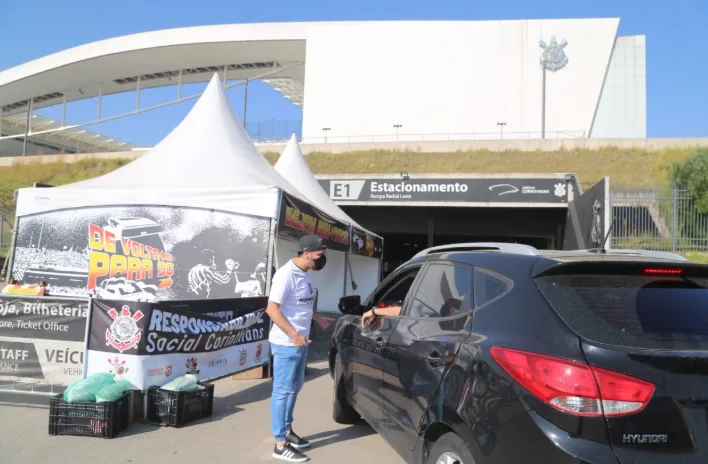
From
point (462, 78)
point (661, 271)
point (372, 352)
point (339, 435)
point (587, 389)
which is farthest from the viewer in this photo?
point (462, 78)

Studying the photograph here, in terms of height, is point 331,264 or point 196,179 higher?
point 196,179

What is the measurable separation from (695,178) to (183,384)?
59.0 ft

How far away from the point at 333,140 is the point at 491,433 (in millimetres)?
42065

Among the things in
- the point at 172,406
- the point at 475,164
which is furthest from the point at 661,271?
the point at 475,164

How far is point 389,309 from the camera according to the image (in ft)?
14.3

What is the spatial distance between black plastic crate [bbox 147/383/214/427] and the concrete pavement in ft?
0.28

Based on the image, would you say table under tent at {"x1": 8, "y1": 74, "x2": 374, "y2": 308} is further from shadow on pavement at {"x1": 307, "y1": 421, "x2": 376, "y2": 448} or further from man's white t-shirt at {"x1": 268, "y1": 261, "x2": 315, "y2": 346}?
man's white t-shirt at {"x1": 268, "y1": 261, "x2": 315, "y2": 346}

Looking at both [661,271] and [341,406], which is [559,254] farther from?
[341,406]

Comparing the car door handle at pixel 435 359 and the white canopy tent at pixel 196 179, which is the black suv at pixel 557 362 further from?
the white canopy tent at pixel 196 179

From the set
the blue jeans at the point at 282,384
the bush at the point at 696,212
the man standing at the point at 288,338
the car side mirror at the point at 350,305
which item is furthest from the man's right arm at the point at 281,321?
the bush at the point at 696,212

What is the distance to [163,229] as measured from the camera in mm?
9242

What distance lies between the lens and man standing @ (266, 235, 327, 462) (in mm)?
4270

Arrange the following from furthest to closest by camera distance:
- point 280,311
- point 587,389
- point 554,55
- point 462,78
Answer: point 462,78 → point 554,55 → point 280,311 → point 587,389

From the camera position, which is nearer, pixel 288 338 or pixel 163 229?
pixel 288 338
